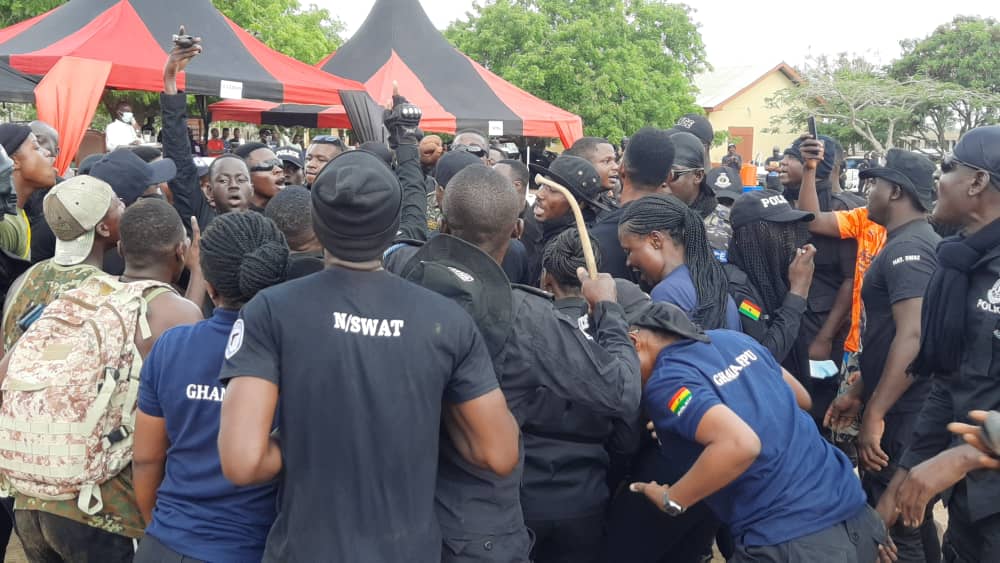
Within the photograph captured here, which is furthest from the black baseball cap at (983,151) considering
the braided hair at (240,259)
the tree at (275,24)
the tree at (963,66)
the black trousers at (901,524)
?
the tree at (963,66)

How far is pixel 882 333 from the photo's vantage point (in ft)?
13.3

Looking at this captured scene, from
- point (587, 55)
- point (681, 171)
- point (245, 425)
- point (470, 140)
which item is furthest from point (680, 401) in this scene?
point (587, 55)

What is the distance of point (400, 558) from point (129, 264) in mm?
1594

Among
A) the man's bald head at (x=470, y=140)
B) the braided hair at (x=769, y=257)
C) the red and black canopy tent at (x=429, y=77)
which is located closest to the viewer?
the braided hair at (x=769, y=257)

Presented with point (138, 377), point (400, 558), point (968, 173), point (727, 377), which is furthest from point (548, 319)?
point (968, 173)

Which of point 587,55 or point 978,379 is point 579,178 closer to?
point 978,379

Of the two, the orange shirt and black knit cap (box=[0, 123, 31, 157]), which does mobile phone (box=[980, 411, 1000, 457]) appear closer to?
the orange shirt

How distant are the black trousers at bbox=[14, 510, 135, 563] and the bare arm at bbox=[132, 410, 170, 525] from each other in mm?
312

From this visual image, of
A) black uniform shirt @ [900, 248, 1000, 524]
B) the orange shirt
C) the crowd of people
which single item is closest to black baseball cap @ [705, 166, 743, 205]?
the orange shirt

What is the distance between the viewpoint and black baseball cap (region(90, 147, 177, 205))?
402cm

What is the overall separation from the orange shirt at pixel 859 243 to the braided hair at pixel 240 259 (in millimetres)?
3387

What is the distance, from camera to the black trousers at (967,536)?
9.05 feet

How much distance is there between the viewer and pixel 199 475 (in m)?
2.29

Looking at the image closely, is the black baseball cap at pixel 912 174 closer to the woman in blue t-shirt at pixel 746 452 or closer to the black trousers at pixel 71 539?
the woman in blue t-shirt at pixel 746 452
